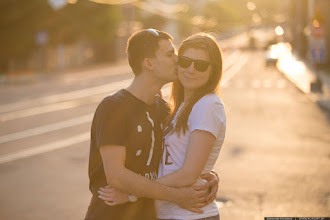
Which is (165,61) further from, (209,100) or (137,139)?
(137,139)

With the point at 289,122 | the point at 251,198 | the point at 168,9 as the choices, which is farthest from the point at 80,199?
the point at 168,9

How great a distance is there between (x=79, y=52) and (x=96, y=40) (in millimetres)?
3275

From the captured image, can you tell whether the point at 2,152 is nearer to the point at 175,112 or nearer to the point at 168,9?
the point at 175,112

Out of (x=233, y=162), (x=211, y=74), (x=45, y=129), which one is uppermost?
(x=211, y=74)

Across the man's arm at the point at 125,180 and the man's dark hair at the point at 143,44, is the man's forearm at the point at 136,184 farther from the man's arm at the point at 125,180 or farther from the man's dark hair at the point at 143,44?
the man's dark hair at the point at 143,44

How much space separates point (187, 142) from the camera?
3.03 meters

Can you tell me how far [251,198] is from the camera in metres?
7.52

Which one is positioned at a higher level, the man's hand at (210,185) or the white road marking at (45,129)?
the man's hand at (210,185)

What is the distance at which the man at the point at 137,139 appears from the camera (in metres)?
2.87

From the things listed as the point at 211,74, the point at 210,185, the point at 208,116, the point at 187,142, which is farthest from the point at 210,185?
the point at 211,74

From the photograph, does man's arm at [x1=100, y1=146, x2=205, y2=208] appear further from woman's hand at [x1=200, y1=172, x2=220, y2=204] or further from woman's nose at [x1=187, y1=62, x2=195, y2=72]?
woman's nose at [x1=187, y1=62, x2=195, y2=72]

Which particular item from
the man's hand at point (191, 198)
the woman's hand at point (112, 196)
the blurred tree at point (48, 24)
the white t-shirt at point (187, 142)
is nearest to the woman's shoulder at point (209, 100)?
the white t-shirt at point (187, 142)

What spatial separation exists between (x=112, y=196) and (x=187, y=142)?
54 cm

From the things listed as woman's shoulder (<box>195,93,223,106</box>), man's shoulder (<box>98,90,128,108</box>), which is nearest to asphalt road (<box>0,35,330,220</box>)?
woman's shoulder (<box>195,93,223,106</box>)
